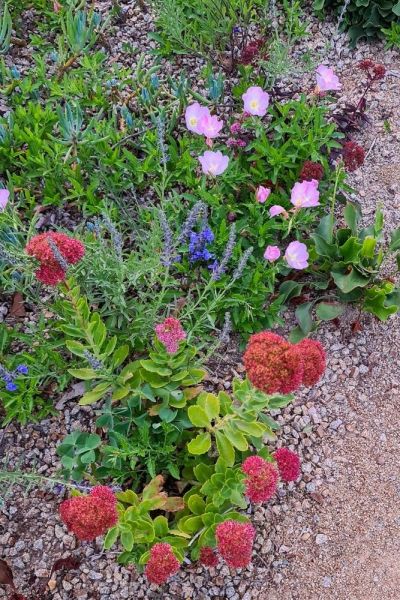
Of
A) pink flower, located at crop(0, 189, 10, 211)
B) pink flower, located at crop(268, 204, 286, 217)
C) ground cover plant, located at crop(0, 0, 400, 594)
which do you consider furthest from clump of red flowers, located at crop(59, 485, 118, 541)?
pink flower, located at crop(268, 204, 286, 217)

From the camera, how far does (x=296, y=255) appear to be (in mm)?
2859

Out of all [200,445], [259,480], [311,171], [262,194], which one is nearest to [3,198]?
[262,194]

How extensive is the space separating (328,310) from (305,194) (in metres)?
0.56

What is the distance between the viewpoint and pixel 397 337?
3111 mm

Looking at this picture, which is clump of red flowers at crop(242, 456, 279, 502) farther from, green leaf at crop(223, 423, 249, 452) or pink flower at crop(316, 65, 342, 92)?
pink flower at crop(316, 65, 342, 92)

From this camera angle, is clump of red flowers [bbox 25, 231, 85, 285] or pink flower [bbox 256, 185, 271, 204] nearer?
clump of red flowers [bbox 25, 231, 85, 285]

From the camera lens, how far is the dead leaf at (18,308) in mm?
3066

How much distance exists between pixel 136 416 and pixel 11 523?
71 cm

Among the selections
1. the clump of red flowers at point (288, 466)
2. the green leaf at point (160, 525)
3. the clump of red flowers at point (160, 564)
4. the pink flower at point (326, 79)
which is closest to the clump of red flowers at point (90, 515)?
the clump of red flowers at point (160, 564)

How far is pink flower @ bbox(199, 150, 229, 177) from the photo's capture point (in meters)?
2.86

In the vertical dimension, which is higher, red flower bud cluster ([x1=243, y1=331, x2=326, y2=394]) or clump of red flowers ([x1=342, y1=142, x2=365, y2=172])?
red flower bud cluster ([x1=243, y1=331, x2=326, y2=394])

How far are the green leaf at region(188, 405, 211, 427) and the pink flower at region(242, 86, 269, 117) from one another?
1.54 metres

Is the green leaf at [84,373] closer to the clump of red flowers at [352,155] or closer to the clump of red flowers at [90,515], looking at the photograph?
the clump of red flowers at [90,515]

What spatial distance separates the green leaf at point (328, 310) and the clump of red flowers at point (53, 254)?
1.39m
